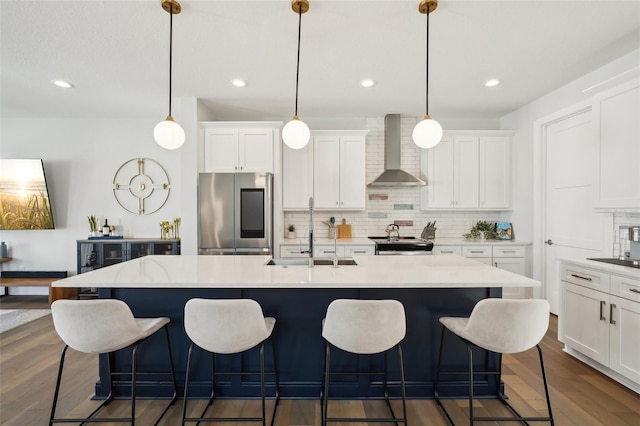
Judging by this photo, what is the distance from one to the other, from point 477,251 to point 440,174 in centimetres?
119

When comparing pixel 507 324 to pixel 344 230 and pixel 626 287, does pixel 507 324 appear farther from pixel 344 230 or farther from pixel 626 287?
pixel 344 230

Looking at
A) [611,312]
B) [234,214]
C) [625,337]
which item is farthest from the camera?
[234,214]

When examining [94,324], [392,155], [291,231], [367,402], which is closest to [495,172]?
[392,155]

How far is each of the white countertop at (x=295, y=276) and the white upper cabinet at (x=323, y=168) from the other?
1.98 meters

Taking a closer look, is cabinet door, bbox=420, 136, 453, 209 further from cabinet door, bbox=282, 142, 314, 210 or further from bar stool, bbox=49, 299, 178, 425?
bar stool, bbox=49, 299, 178, 425

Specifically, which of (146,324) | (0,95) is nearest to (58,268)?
(0,95)

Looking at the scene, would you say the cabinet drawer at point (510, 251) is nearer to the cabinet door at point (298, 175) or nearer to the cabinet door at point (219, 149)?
the cabinet door at point (298, 175)

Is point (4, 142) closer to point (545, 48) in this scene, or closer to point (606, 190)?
point (545, 48)

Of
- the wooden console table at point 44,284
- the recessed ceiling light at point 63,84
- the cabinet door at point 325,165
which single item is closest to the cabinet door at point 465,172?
the cabinet door at point 325,165

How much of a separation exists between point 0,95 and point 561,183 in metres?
6.85

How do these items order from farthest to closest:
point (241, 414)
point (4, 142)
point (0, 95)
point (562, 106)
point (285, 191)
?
point (4, 142)
point (285, 191)
point (0, 95)
point (562, 106)
point (241, 414)

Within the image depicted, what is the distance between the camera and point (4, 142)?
4922 millimetres

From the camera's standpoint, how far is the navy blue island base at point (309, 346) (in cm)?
220

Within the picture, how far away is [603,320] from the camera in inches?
96.5
